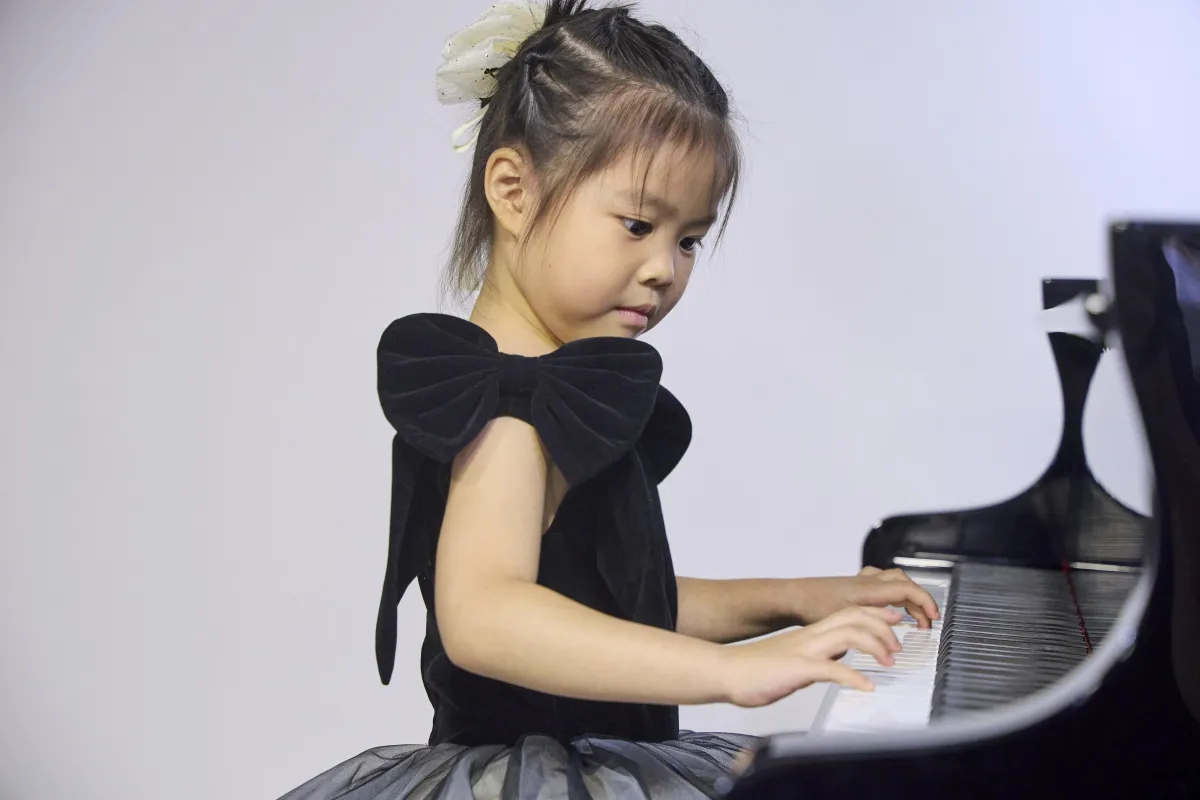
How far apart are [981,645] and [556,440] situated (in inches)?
13.8

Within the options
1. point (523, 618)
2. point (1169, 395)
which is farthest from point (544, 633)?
point (1169, 395)

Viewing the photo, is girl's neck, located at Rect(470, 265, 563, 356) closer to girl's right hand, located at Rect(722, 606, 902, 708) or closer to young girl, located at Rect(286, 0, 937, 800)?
young girl, located at Rect(286, 0, 937, 800)

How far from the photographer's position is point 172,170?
227 centimetres

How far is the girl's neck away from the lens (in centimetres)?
114

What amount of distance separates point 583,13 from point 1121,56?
49.5 inches

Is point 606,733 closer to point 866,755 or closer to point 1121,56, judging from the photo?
point 866,755

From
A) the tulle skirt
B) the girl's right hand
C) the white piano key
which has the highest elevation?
the girl's right hand

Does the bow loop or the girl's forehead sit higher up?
the girl's forehead

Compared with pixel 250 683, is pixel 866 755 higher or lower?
higher

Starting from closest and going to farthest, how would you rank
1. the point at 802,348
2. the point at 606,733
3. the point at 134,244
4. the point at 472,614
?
the point at 472,614 → the point at 606,733 → the point at 802,348 → the point at 134,244

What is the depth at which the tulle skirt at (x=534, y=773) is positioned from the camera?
3.28 ft

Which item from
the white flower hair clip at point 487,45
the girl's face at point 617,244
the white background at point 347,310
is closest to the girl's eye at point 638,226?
the girl's face at point 617,244

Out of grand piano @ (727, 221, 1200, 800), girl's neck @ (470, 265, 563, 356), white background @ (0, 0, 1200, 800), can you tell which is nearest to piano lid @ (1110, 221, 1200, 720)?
grand piano @ (727, 221, 1200, 800)

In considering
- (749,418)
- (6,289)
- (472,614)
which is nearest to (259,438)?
(6,289)
